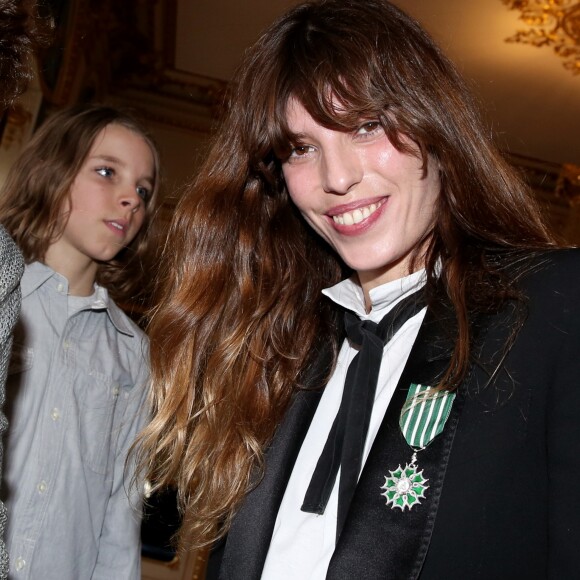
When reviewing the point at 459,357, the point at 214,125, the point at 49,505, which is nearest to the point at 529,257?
the point at 459,357

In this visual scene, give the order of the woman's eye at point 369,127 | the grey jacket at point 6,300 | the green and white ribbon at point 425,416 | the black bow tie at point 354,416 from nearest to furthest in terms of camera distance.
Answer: the grey jacket at point 6,300 → the green and white ribbon at point 425,416 → the black bow tie at point 354,416 → the woman's eye at point 369,127

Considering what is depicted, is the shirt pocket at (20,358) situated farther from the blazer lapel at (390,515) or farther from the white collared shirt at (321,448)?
the blazer lapel at (390,515)

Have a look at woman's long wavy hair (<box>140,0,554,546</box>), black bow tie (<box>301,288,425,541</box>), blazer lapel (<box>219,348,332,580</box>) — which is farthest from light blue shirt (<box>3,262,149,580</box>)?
black bow tie (<box>301,288,425,541</box>)

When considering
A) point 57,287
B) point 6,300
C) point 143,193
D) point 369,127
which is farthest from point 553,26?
point 6,300

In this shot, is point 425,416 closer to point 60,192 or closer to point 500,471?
point 500,471

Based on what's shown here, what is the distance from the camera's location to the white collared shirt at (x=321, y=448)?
4.73 feet

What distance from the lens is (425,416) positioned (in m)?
1.32

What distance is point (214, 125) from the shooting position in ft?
6.99

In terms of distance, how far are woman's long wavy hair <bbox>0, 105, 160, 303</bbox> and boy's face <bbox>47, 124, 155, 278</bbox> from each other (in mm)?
28

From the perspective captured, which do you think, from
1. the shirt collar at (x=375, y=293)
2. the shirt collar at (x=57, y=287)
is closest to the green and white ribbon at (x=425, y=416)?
the shirt collar at (x=375, y=293)

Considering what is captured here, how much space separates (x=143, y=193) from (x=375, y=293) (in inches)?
56.5

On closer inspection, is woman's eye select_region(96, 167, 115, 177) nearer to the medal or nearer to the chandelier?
the medal

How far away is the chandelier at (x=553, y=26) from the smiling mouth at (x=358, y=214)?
488 centimetres

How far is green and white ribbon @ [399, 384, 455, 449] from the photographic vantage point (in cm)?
131
